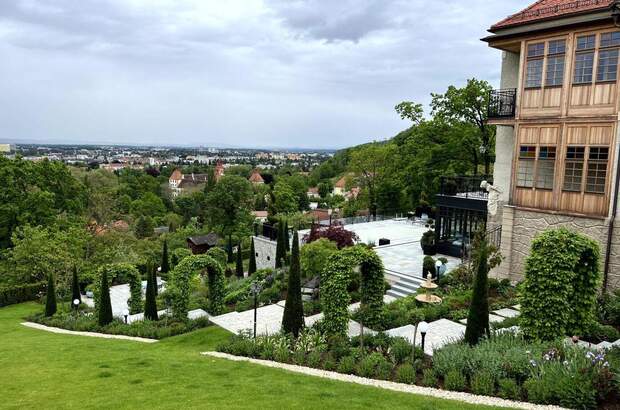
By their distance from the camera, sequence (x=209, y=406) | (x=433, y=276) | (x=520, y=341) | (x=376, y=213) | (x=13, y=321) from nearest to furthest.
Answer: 1. (x=209, y=406)
2. (x=520, y=341)
3. (x=433, y=276)
4. (x=13, y=321)
5. (x=376, y=213)

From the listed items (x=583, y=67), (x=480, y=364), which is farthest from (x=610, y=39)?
(x=480, y=364)

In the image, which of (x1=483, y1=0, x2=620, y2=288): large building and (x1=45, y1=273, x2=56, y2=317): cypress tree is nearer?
(x1=483, y1=0, x2=620, y2=288): large building

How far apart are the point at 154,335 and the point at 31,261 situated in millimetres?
14840

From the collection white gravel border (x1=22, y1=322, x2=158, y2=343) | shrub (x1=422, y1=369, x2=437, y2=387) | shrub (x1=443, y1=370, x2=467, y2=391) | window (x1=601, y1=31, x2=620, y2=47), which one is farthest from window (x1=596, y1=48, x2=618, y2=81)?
white gravel border (x1=22, y1=322, x2=158, y2=343)

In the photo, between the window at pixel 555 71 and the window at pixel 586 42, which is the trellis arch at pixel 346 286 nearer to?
the window at pixel 555 71

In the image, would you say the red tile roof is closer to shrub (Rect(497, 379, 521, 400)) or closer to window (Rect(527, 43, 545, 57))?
window (Rect(527, 43, 545, 57))

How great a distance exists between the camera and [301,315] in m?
13.0

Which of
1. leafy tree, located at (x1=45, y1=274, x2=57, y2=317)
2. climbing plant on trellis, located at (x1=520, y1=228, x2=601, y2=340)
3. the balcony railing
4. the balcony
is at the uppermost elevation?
the balcony railing

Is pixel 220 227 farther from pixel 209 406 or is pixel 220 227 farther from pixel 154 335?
pixel 209 406

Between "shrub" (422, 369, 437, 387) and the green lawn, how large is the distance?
2.66ft

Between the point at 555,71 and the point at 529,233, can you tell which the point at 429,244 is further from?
the point at 555,71

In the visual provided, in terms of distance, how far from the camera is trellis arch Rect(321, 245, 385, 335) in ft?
40.9

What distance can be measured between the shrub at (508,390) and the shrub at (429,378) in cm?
127

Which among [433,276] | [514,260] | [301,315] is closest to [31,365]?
[301,315]
